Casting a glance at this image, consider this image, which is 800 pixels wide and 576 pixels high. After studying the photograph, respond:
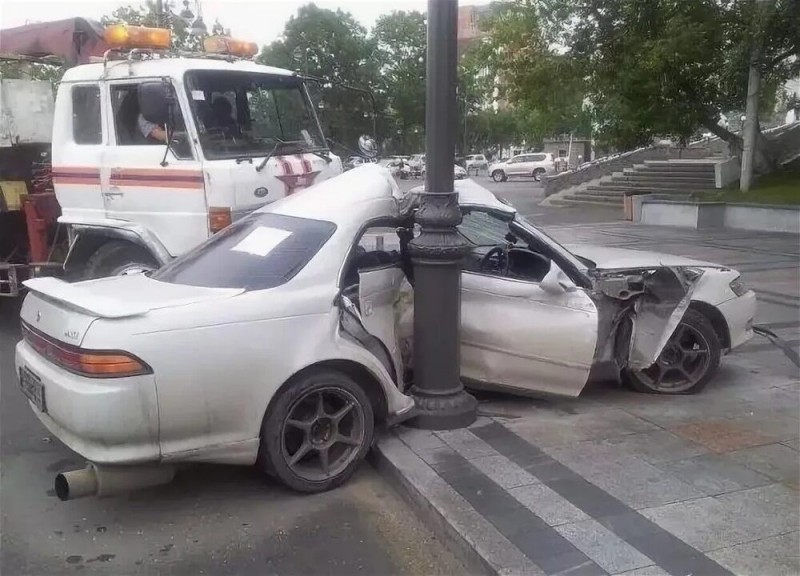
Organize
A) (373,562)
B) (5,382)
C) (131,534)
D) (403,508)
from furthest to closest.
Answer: (5,382)
(403,508)
(131,534)
(373,562)

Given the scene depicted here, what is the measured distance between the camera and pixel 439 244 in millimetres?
4781

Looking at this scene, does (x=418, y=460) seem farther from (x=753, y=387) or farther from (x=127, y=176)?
(x=127, y=176)

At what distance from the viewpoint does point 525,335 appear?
16.6 feet

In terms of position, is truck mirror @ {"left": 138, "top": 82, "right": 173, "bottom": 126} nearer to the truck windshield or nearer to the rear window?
the truck windshield

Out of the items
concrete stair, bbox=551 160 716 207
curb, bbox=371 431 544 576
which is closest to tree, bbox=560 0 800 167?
concrete stair, bbox=551 160 716 207

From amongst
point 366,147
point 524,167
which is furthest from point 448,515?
point 524,167

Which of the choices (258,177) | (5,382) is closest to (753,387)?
(258,177)

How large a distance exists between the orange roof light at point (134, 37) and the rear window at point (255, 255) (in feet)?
9.30

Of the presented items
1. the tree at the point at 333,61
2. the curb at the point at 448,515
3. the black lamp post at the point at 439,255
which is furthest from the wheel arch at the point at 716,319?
the tree at the point at 333,61

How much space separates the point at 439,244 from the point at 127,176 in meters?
3.37

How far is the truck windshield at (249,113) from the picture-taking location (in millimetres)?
6602

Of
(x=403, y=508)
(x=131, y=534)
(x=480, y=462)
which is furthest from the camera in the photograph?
(x=480, y=462)

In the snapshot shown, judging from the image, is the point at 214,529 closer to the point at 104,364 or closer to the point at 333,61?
the point at 104,364

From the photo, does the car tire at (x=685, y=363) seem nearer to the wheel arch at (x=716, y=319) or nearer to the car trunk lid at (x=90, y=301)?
the wheel arch at (x=716, y=319)
